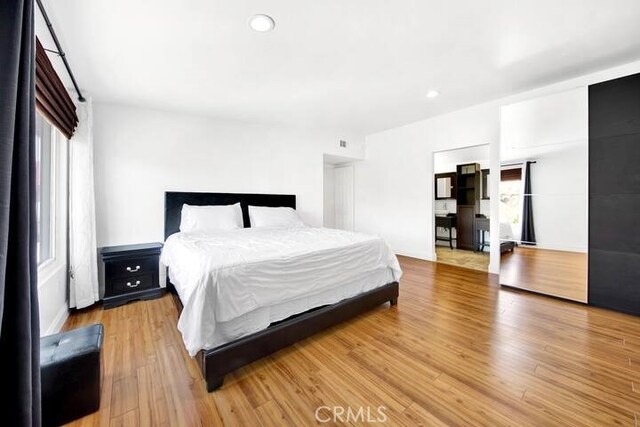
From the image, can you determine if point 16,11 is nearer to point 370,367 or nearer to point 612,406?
point 370,367

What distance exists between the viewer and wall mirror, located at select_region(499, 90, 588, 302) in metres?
2.76

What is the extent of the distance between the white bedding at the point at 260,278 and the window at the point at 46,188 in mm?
1099

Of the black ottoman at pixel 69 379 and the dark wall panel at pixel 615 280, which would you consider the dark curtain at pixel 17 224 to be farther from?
the dark wall panel at pixel 615 280

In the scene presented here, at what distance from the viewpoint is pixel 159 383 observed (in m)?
1.61

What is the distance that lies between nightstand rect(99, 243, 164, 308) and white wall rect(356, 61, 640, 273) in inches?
161

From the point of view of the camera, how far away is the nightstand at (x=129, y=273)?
2.74 m

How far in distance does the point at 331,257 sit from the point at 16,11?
1.98 metres

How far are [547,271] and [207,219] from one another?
14.0 feet

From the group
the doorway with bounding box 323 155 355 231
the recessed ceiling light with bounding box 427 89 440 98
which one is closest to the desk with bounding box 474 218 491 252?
the doorway with bounding box 323 155 355 231

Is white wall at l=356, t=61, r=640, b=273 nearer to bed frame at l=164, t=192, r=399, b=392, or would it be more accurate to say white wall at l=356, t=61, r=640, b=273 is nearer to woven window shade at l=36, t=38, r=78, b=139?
bed frame at l=164, t=192, r=399, b=392

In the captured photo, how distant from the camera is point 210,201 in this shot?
146 inches

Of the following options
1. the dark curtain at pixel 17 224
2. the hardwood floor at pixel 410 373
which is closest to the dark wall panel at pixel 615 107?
the hardwood floor at pixel 410 373

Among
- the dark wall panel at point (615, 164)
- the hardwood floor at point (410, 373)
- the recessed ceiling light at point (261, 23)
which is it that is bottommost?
the hardwood floor at point (410, 373)

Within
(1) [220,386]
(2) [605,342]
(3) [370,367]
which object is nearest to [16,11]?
(1) [220,386]
